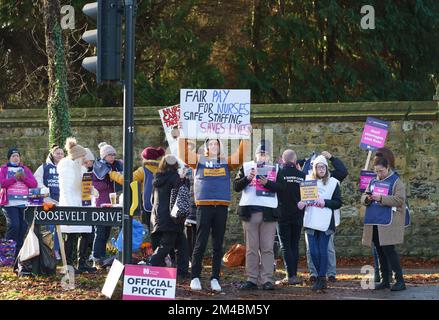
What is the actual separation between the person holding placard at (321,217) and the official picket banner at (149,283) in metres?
2.93

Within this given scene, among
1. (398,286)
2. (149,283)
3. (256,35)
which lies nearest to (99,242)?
(149,283)

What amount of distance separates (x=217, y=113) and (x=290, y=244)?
2.15 metres

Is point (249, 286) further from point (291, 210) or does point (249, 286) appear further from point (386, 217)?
point (386, 217)

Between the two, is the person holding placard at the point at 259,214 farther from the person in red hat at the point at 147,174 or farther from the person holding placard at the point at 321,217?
the person in red hat at the point at 147,174

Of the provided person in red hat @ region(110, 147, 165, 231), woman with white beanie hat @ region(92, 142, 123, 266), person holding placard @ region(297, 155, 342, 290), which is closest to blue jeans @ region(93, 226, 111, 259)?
woman with white beanie hat @ region(92, 142, 123, 266)

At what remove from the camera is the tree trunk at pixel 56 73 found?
52.7 ft

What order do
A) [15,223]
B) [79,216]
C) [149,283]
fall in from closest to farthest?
[149,283] < [79,216] < [15,223]

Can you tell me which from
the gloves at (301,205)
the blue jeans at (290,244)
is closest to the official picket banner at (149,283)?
the gloves at (301,205)

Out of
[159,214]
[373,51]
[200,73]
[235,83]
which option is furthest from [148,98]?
[159,214]

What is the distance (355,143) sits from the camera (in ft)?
55.3

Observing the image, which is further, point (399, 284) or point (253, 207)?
point (253, 207)

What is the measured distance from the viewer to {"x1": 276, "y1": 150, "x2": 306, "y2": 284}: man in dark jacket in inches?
533

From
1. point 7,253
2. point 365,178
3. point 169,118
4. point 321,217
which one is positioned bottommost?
point 7,253

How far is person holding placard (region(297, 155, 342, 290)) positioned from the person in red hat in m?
2.24
